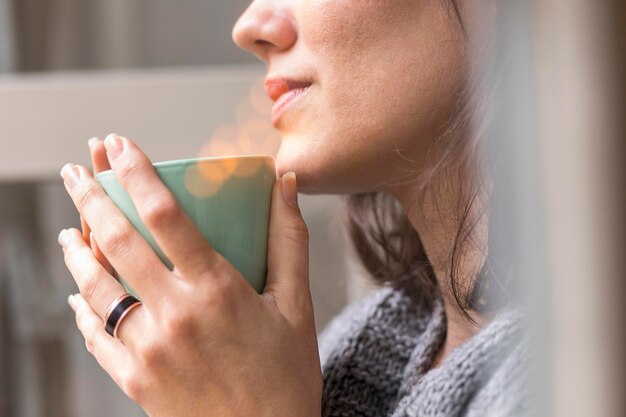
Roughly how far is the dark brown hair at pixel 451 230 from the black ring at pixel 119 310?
0.24 metres

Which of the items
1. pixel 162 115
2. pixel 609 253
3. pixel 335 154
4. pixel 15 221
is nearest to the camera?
pixel 609 253

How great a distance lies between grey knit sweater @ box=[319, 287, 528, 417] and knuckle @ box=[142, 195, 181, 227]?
0.23 m

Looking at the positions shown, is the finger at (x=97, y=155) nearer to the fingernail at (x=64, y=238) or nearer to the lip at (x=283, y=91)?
the fingernail at (x=64, y=238)

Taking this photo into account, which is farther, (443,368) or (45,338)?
(45,338)

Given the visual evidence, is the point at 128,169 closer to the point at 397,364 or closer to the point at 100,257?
the point at 100,257

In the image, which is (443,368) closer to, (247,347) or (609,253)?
(247,347)

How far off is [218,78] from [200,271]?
0.37 metres

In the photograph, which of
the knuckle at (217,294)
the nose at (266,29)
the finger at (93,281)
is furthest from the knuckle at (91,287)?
the nose at (266,29)

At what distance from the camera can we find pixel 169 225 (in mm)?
503

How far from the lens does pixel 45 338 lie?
925 millimetres

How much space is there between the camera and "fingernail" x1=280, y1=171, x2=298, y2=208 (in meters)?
0.56

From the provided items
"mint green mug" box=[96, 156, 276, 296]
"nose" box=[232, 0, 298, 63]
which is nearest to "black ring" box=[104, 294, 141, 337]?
"mint green mug" box=[96, 156, 276, 296]

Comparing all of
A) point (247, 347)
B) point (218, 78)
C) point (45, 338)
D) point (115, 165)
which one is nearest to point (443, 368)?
point (247, 347)

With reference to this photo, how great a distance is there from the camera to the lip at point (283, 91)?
0.62m
